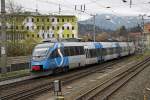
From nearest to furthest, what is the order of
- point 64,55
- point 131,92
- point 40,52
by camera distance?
point 131,92 < point 40,52 < point 64,55

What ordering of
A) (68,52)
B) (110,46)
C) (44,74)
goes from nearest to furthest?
(44,74) → (68,52) → (110,46)

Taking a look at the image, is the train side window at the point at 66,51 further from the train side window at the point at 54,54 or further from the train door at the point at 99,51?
the train door at the point at 99,51

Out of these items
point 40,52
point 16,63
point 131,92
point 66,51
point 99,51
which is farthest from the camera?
point 99,51

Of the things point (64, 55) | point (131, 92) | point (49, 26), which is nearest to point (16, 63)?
point (64, 55)

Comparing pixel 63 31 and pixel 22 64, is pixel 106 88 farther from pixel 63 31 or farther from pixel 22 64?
pixel 63 31

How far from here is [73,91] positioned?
858 inches

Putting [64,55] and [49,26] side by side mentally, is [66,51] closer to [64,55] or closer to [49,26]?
[64,55]

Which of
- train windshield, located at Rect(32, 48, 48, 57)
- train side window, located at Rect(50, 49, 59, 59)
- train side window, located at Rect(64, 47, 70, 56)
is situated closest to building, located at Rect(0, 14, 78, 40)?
train side window, located at Rect(64, 47, 70, 56)

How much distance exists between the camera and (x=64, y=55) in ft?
105

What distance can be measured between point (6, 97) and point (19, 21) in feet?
177

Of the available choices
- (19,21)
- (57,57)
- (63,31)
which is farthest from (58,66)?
(63,31)

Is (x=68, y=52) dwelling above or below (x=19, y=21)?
below

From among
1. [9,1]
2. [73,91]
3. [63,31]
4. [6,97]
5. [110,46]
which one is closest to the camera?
[6,97]

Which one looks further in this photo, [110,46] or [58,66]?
[110,46]
